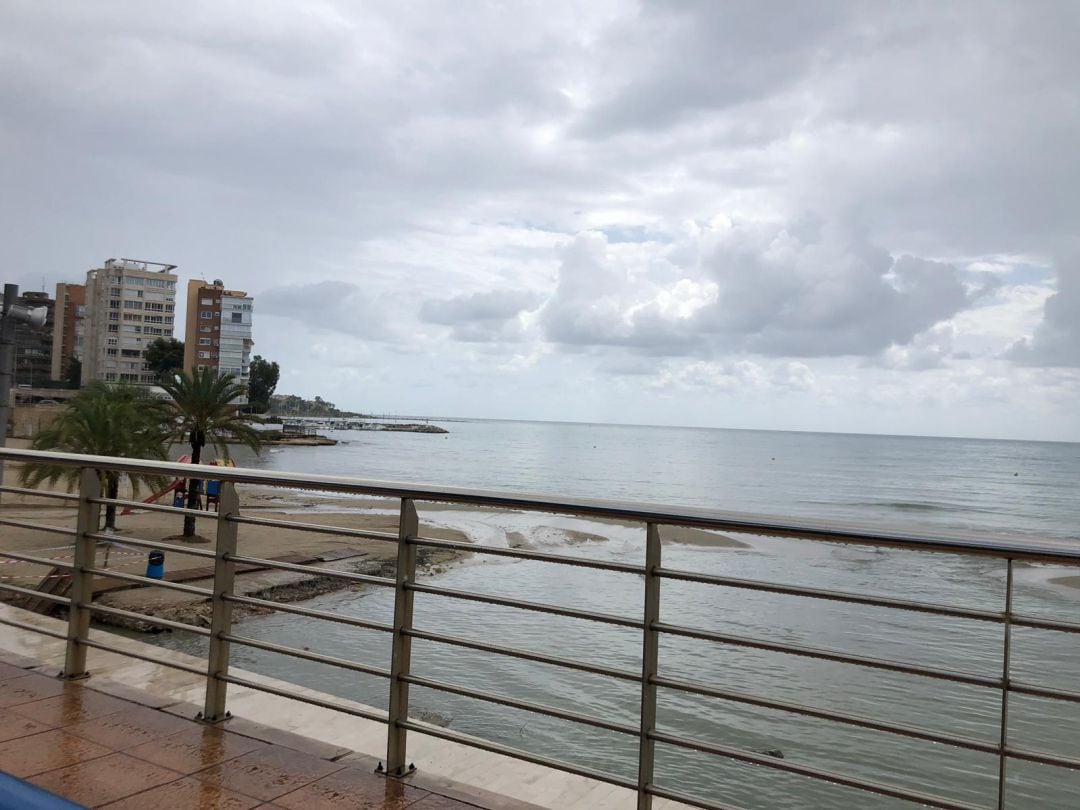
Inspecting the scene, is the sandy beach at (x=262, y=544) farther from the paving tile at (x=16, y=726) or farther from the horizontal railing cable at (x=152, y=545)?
the paving tile at (x=16, y=726)

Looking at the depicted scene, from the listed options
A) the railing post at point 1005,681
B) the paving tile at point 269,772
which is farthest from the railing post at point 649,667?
the paving tile at point 269,772

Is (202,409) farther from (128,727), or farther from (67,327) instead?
(67,327)

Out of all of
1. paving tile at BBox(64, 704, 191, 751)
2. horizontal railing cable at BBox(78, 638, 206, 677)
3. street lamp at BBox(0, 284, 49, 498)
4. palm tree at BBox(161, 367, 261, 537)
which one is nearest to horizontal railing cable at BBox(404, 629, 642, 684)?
horizontal railing cable at BBox(78, 638, 206, 677)

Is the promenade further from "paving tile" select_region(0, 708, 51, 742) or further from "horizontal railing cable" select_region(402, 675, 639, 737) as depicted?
"horizontal railing cable" select_region(402, 675, 639, 737)

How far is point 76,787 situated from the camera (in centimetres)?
295

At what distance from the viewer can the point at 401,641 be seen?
10.2 ft

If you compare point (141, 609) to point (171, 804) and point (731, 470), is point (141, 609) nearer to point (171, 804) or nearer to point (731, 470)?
point (171, 804)

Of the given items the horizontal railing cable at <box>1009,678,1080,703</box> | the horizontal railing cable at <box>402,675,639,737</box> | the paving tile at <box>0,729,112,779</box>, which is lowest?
the paving tile at <box>0,729,112,779</box>

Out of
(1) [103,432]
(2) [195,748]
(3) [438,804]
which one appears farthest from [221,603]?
(1) [103,432]

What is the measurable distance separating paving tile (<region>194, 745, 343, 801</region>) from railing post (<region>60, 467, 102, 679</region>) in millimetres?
1207

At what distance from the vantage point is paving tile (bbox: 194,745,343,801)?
3002 millimetres

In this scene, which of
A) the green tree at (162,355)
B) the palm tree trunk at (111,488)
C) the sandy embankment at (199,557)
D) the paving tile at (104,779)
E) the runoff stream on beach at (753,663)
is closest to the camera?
the paving tile at (104,779)

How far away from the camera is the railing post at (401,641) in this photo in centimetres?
309

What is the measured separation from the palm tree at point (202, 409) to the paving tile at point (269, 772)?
21355 mm
